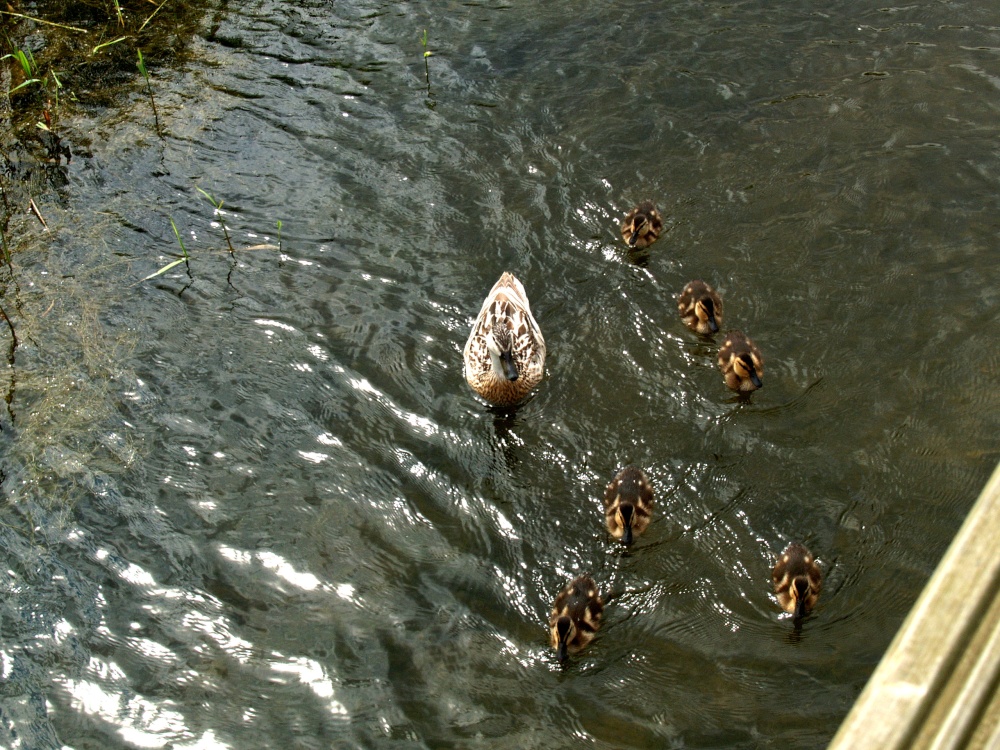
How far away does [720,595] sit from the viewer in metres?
3.65

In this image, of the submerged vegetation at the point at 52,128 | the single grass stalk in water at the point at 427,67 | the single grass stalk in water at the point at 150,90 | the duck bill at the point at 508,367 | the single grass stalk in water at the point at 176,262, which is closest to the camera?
the duck bill at the point at 508,367

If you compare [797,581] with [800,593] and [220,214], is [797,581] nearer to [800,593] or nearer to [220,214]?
[800,593]

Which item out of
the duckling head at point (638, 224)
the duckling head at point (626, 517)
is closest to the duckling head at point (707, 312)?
the duckling head at point (638, 224)

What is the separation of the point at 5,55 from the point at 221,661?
218 inches

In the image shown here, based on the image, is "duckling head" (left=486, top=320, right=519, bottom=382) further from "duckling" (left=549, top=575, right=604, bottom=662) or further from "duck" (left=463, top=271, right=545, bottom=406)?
"duckling" (left=549, top=575, right=604, bottom=662)

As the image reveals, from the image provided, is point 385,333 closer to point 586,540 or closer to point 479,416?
point 479,416

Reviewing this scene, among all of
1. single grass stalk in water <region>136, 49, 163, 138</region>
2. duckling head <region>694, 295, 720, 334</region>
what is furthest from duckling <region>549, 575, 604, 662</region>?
single grass stalk in water <region>136, 49, 163, 138</region>

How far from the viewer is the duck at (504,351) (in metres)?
4.43

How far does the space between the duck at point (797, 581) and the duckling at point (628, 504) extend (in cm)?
59

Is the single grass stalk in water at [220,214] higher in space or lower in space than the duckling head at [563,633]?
higher

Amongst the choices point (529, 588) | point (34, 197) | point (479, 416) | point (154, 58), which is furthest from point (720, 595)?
point (154, 58)

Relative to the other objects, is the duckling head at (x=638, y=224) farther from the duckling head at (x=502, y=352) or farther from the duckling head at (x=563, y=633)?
the duckling head at (x=563, y=633)

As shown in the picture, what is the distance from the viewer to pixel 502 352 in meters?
4.36

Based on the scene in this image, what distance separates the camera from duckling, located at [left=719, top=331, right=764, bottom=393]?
439 cm
